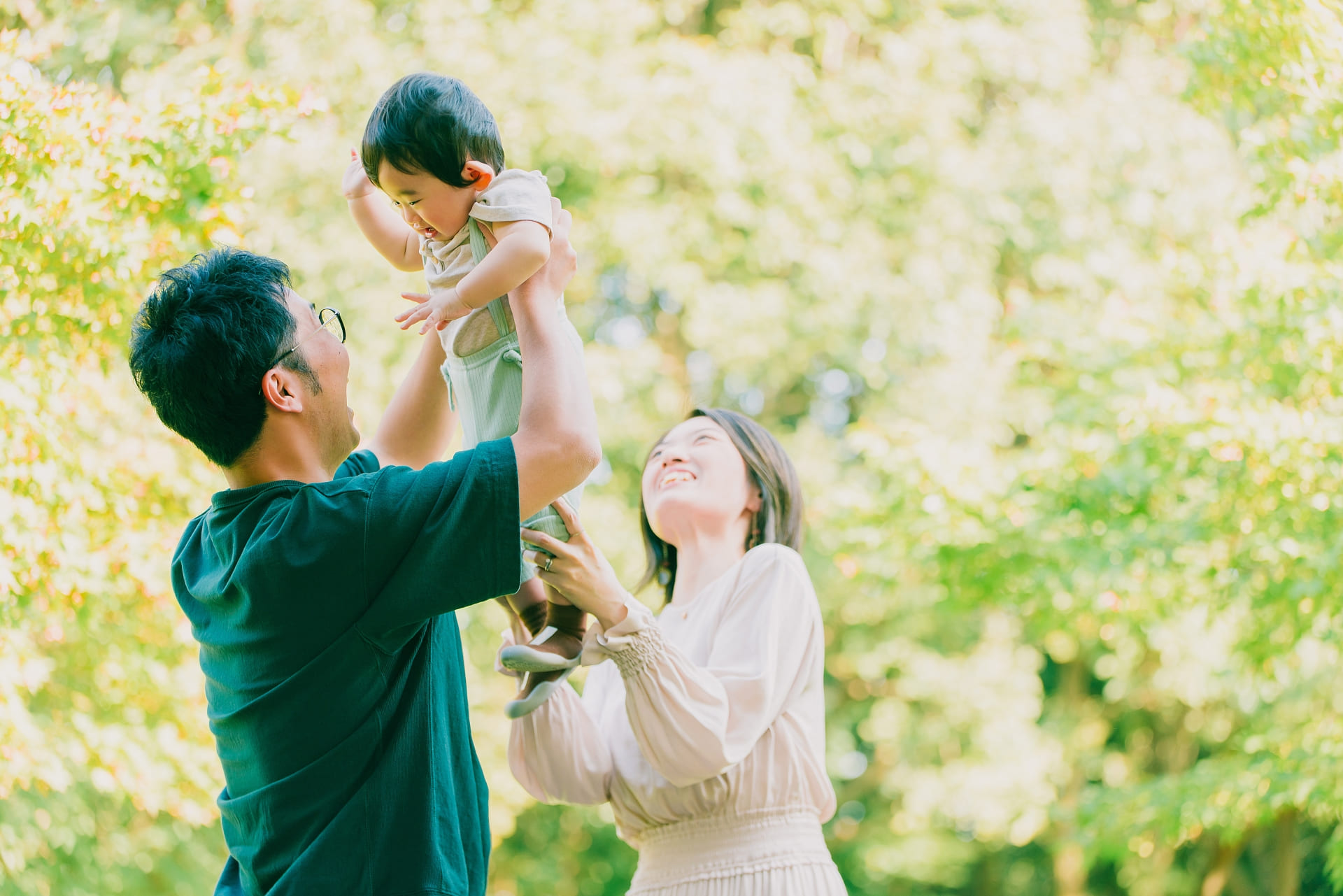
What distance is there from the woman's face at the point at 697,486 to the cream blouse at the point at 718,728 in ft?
0.46

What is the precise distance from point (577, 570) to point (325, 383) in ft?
1.54

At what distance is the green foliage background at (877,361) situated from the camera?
10.9 feet

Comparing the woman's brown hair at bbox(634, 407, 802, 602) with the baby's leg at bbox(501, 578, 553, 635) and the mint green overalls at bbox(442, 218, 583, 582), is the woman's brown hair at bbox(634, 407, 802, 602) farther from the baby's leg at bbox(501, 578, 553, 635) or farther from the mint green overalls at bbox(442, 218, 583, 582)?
the mint green overalls at bbox(442, 218, 583, 582)

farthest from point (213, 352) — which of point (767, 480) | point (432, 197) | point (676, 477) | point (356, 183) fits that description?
point (767, 480)

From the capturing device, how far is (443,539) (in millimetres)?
1468

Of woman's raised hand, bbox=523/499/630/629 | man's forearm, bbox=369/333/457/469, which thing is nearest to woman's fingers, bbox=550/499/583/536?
woman's raised hand, bbox=523/499/630/629

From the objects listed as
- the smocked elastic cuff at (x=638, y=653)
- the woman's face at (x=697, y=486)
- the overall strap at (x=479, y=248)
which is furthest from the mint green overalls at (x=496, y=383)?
the woman's face at (x=697, y=486)

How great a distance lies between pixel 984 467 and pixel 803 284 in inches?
119

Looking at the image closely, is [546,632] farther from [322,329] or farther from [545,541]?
[322,329]

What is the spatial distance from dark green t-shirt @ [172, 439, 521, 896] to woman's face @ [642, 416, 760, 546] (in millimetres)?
797

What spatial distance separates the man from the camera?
1478 mm

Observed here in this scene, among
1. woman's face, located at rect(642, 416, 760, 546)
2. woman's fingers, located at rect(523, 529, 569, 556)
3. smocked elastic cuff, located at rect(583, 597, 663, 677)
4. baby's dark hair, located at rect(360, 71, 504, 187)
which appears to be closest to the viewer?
baby's dark hair, located at rect(360, 71, 504, 187)

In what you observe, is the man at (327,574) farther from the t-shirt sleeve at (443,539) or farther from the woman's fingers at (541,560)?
the woman's fingers at (541,560)

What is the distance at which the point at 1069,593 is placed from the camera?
4.79 m
